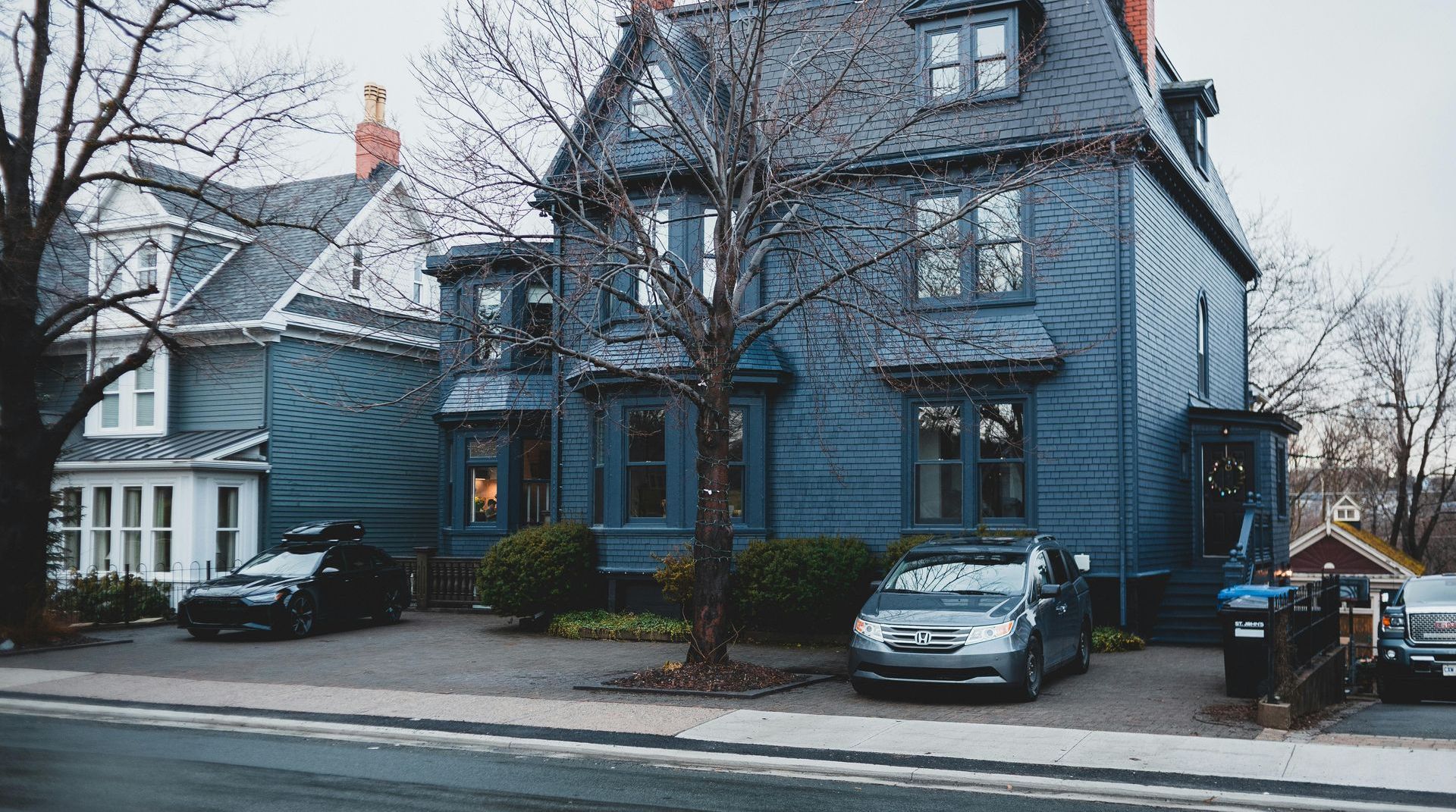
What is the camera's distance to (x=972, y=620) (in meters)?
13.0

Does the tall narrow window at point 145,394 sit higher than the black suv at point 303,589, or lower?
higher

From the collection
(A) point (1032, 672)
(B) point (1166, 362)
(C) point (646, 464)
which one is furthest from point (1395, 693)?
(C) point (646, 464)

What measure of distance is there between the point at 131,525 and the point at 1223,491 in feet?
71.0

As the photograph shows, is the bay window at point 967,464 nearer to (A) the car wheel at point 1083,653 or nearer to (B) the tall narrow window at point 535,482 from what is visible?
(A) the car wheel at point 1083,653

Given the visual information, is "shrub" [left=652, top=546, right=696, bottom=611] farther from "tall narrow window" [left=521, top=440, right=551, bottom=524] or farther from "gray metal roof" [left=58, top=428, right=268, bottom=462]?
"gray metal roof" [left=58, top=428, right=268, bottom=462]

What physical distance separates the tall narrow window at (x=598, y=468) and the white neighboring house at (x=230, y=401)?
5.93 m

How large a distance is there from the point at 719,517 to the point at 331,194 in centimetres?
1951

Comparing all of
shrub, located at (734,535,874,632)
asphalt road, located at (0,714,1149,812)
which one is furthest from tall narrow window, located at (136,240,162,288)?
asphalt road, located at (0,714,1149,812)

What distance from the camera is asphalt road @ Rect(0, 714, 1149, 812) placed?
8.60 metres

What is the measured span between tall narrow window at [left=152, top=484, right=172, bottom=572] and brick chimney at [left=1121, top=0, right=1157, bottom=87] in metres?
20.8

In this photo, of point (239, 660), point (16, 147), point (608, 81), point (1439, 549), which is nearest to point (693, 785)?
point (608, 81)

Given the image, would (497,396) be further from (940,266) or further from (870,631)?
(870,631)

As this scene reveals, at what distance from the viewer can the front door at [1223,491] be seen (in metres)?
21.0

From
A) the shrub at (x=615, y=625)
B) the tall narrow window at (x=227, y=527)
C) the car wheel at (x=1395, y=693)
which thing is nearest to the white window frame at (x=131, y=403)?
the tall narrow window at (x=227, y=527)
